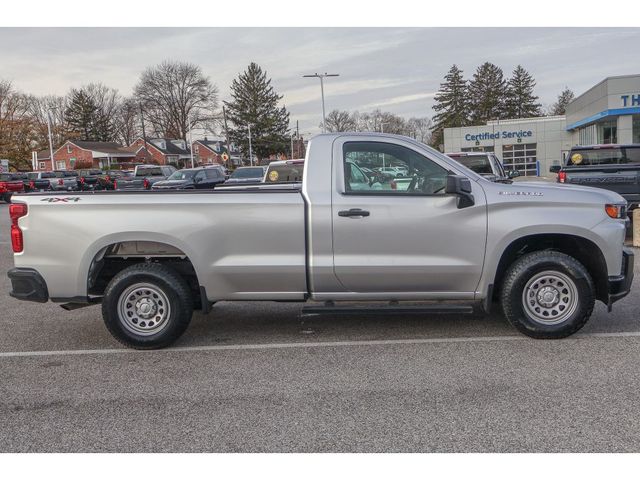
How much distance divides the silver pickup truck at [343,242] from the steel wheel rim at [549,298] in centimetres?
1

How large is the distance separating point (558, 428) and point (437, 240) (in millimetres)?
2129

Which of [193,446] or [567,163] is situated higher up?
[567,163]

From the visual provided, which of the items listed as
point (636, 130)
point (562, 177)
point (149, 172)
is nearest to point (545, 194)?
point (562, 177)

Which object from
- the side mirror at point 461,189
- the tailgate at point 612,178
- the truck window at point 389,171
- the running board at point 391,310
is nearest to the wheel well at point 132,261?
the running board at point 391,310

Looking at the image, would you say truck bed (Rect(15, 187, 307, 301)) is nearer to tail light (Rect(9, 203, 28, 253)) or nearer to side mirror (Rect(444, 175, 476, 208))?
tail light (Rect(9, 203, 28, 253))

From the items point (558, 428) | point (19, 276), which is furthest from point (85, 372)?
point (558, 428)

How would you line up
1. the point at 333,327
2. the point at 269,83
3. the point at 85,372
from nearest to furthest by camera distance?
1. the point at 85,372
2. the point at 333,327
3. the point at 269,83

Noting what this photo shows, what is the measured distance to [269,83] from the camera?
3457 inches

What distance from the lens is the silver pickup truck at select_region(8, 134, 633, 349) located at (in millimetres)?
5398

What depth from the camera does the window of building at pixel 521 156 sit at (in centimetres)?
5619

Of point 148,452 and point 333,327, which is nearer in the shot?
point 148,452

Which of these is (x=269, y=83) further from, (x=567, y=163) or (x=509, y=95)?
(x=567, y=163)

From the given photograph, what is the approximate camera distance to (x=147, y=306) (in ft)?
18.4

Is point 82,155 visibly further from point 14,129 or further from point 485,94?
point 485,94
